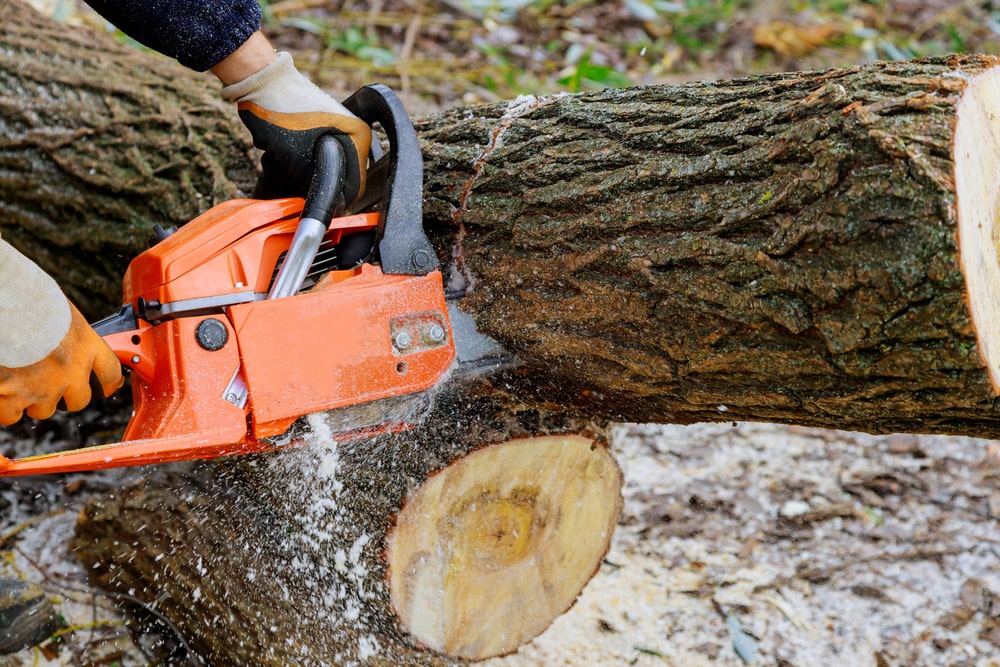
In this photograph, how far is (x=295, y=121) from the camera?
1940 millimetres

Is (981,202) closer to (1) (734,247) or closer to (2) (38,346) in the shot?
(1) (734,247)

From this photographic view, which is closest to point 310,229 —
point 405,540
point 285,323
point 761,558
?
point 285,323

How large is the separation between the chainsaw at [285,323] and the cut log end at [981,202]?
107cm

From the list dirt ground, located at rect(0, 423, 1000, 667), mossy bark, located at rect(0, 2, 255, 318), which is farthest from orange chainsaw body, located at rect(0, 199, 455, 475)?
dirt ground, located at rect(0, 423, 1000, 667)

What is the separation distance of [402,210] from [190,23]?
0.66 meters

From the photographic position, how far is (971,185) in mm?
1442

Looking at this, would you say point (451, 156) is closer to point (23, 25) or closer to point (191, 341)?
point (191, 341)

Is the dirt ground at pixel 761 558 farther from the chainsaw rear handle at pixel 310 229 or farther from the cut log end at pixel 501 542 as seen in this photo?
the chainsaw rear handle at pixel 310 229

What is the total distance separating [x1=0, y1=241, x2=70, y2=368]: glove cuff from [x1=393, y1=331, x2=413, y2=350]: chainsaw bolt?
670 millimetres

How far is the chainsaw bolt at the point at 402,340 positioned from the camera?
73.0 inches

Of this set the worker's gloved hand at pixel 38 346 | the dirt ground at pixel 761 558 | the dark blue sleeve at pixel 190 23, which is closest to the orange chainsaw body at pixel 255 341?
the worker's gloved hand at pixel 38 346

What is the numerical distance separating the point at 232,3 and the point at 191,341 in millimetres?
822

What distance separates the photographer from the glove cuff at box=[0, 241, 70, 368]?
5.17 ft

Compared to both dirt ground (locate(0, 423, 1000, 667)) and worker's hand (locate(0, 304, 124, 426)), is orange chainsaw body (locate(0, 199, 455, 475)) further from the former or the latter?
dirt ground (locate(0, 423, 1000, 667))
